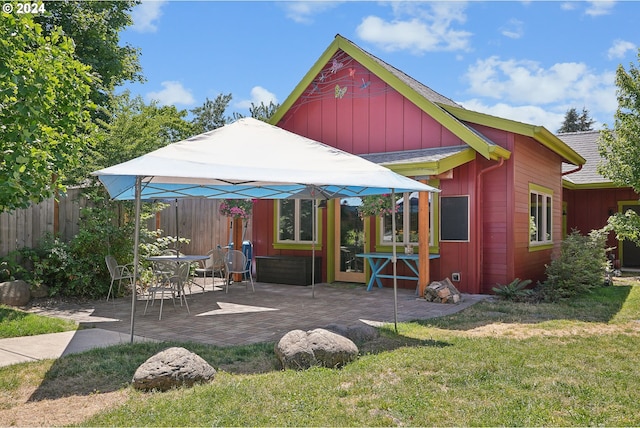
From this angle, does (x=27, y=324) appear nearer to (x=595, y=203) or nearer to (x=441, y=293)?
(x=441, y=293)

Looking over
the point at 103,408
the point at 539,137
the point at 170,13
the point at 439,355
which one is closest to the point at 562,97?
the point at 539,137

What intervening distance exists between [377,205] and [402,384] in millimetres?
5802

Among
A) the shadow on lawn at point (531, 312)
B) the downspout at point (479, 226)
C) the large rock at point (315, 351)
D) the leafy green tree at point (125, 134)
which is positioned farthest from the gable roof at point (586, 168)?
the leafy green tree at point (125, 134)

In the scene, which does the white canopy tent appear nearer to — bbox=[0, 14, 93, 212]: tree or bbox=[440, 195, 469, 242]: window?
bbox=[0, 14, 93, 212]: tree

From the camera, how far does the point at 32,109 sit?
391cm

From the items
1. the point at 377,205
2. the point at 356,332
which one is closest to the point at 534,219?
the point at 377,205

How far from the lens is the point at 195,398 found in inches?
138

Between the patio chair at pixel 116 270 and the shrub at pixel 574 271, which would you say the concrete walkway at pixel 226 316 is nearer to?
the patio chair at pixel 116 270

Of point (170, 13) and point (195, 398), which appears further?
point (170, 13)

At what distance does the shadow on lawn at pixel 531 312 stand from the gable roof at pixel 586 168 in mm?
5160

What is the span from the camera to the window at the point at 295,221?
11.2 m

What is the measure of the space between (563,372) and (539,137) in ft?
20.6

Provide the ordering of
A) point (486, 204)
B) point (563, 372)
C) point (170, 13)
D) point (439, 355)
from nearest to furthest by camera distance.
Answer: point (563, 372), point (439, 355), point (170, 13), point (486, 204)

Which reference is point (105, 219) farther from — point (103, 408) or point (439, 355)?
point (439, 355)
